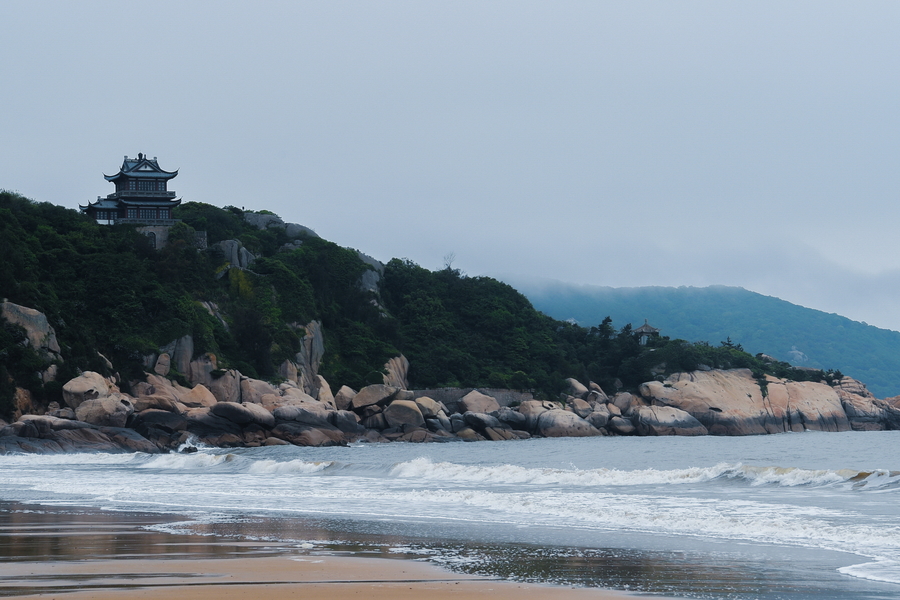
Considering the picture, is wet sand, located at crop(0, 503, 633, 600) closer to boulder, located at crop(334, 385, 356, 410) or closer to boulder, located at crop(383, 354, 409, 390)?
boulder, located at crop(334, 385, 356, 410)

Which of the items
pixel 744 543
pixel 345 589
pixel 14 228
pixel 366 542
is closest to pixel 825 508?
pixel 744 543

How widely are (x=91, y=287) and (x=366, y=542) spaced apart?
4501cm

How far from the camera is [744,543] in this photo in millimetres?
10594

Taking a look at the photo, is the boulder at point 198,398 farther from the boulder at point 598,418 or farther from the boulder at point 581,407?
the boulder at point 581,407

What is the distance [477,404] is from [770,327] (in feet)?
424

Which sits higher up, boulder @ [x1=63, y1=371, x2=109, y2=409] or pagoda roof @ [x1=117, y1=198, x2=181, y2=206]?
pagoda roof @ [x1=117, y1=198, x2=181, y2=206]

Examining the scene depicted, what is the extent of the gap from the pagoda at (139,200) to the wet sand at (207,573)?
5467cm

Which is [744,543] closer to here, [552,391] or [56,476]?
[56,476]

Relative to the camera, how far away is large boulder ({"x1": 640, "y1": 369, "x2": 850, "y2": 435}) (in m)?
59.2

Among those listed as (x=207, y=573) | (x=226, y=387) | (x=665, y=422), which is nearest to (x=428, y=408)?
(x=226, y=387)

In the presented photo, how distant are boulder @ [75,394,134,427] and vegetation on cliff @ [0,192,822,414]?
10.5 feet

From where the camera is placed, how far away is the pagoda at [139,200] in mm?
61531

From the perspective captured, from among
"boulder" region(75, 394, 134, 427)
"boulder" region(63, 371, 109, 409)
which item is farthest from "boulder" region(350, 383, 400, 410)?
"boulder" region(63, 371, 109, 409)

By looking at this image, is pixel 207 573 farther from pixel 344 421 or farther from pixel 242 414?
pixel 344 421
